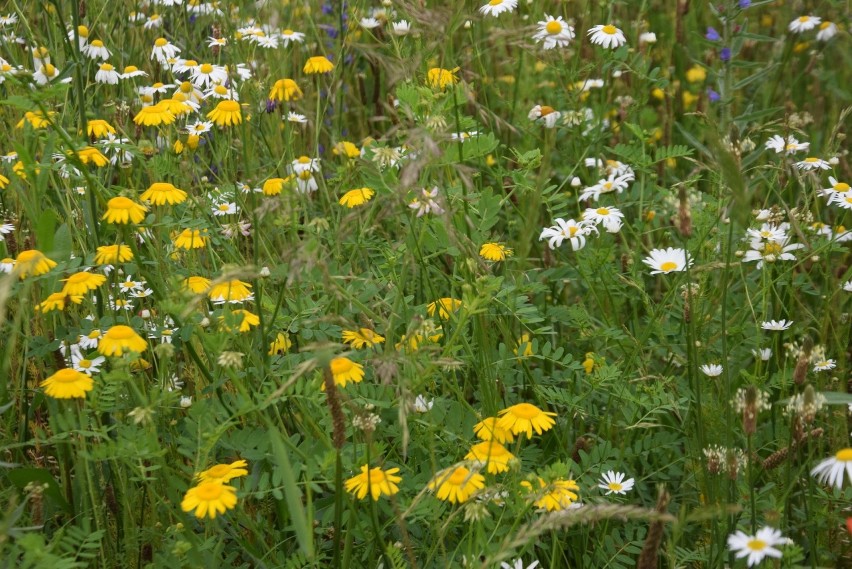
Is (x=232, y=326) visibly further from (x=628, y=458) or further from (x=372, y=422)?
(x=628, y=458)

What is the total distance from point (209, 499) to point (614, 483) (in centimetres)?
77

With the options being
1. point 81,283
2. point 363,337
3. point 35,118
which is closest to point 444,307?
point 363,337

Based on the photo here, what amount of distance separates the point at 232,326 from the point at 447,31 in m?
0.66

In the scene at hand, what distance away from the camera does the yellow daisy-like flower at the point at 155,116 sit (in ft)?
7.02

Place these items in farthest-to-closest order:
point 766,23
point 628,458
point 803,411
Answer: point 766,23, point 628,458, point 803,411

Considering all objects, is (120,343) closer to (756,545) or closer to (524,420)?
(524,420)

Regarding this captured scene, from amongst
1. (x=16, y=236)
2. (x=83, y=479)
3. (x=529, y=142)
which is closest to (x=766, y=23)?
(x=529, y=142)

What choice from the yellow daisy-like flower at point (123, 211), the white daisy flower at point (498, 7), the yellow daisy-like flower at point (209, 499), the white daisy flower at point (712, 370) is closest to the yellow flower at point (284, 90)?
the white daisy flower at point (498, 7)

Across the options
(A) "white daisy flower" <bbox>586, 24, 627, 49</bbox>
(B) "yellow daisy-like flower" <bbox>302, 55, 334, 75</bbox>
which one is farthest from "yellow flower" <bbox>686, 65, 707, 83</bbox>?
(B) "yellow daisy-like flower" <bbox>302, 55, 334, 75</bbox>

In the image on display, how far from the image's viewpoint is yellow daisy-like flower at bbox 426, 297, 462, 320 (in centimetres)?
180

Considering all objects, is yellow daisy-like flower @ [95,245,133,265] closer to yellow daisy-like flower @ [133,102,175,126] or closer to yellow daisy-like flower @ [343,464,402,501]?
yellow daisy-like flower @ [133,102,175,126]

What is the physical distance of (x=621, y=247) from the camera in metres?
2.76

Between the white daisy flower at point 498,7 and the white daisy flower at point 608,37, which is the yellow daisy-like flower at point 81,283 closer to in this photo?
the white daisy flower at point 498,7

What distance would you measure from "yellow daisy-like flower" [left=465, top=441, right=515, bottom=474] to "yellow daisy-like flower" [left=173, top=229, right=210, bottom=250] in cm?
79
